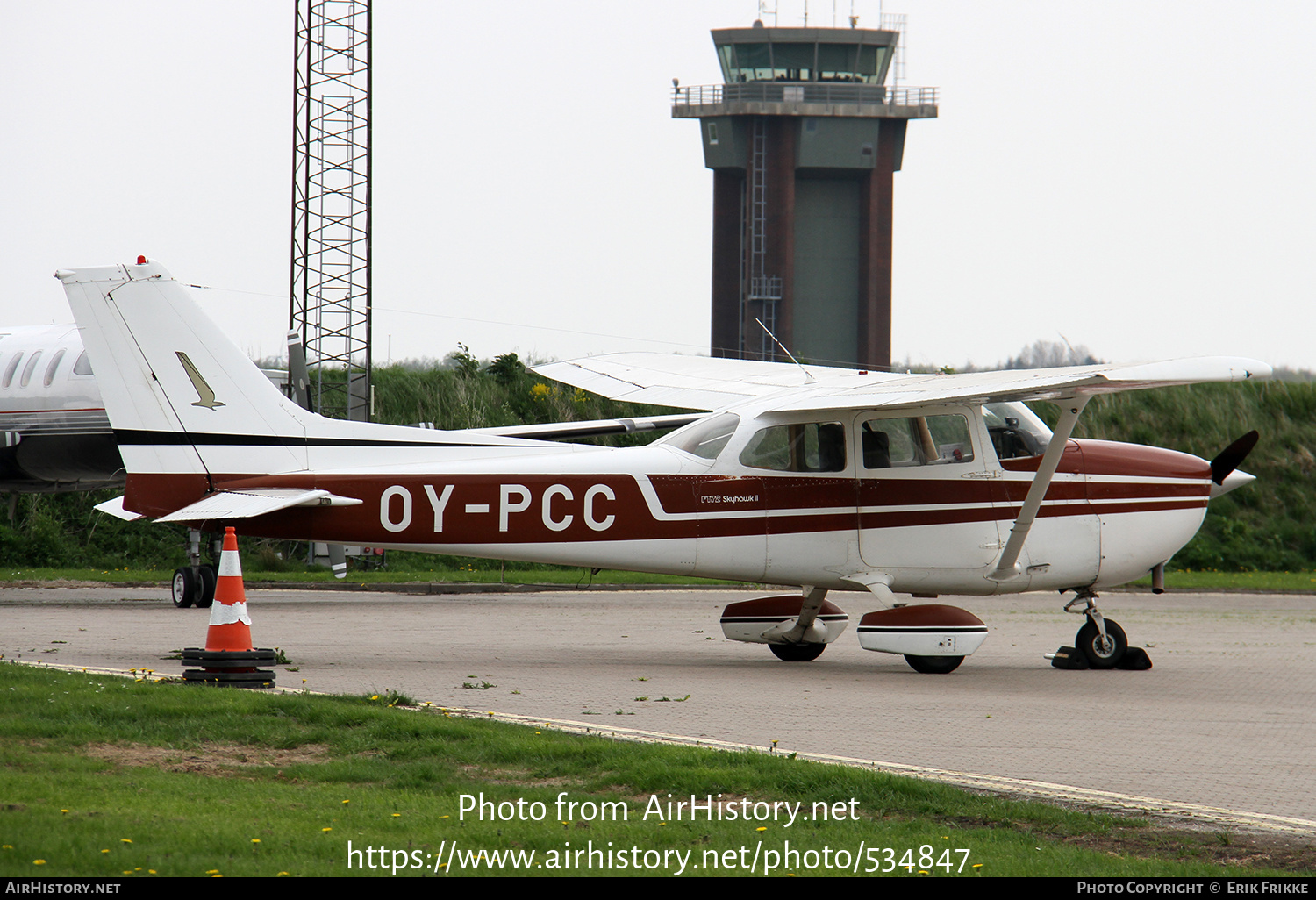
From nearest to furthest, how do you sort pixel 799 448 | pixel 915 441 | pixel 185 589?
1. pixel 799 448
2. pixel 915 441
3. pixel 185 589

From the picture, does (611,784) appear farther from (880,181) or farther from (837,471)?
(880,181)

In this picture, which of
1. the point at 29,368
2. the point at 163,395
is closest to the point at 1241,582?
the point at 163,395

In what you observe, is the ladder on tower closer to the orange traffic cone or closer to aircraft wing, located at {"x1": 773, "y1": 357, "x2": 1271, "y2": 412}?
aircraft wing, located at {"x1": 773, "y1": 357, "x2": 1271, "y2": 412}

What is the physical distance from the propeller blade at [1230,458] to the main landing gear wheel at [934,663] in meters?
3.09

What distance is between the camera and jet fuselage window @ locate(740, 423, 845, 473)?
1177 cm

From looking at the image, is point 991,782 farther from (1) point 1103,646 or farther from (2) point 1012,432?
(2) point 1012,432

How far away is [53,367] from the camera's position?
18375mm

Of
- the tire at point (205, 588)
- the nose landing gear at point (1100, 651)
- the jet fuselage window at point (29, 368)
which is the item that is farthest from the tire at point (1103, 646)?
the jet fuselage window at point (29, 368)

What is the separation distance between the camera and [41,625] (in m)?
13.9

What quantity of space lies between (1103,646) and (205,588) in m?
11.4

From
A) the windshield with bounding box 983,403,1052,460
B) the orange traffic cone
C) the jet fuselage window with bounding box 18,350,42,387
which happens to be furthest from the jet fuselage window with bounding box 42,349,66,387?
the windshield with bounding box 983,403,1052,460

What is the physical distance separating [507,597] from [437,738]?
1275cm

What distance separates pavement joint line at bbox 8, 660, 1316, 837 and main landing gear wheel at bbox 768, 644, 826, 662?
4.47m

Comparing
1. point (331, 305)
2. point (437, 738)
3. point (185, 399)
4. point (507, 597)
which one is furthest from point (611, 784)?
point (331, 305)
